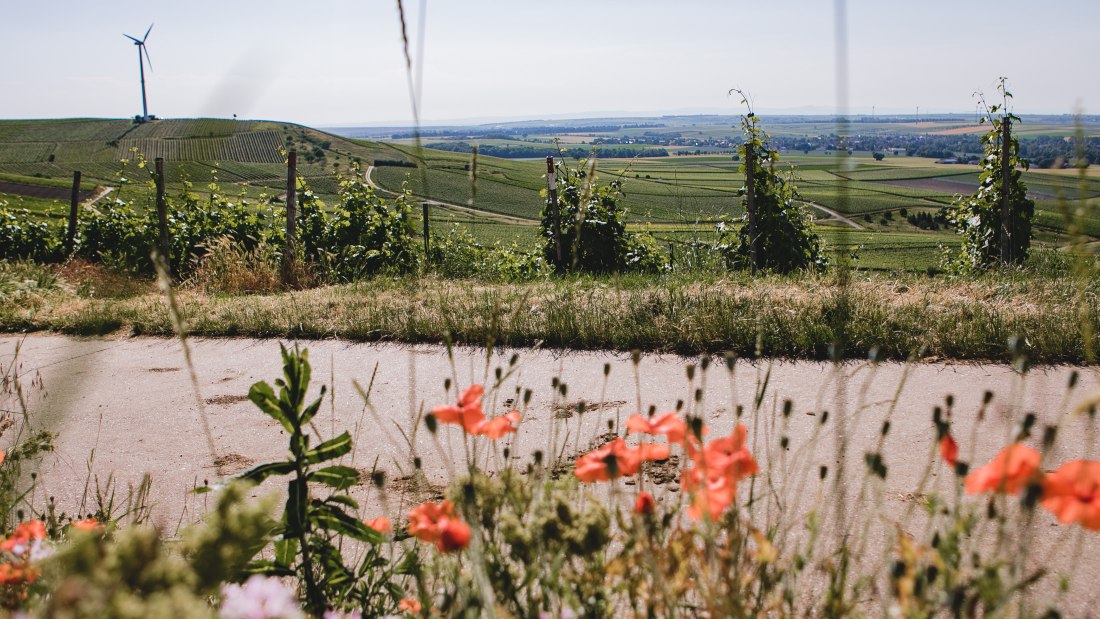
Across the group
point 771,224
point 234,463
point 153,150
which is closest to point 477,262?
point 771,224

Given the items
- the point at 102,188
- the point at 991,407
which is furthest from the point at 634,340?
the point at 102,188

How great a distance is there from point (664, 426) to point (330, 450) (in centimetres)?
66

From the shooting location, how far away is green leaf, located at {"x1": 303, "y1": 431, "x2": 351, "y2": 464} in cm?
151

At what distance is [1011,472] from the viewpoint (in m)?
0.99

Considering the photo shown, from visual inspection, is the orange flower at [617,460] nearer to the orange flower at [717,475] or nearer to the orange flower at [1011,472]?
the orange flower at [717,475]

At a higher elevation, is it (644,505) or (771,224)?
(771,224)

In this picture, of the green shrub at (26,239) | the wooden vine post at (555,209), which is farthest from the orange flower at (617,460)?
the green shrub at (26,239)

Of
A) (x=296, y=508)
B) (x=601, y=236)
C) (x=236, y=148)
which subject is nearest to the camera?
(x=296, y=508)

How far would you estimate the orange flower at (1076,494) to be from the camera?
947 millimetres

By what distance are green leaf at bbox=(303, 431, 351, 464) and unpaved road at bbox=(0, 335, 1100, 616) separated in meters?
0.91

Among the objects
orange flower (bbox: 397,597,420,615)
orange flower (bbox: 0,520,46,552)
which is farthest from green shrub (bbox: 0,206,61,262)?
orange flower (bbox: 397,597,420,615)

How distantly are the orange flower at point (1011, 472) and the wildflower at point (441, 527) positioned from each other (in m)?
0.71

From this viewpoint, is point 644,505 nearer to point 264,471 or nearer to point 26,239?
point 264,471

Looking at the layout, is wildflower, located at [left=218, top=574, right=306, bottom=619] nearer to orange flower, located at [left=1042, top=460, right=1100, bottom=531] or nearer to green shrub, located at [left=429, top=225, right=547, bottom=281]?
orange flower, located at [left=1042, top=460, right=1100, bottom=531]
